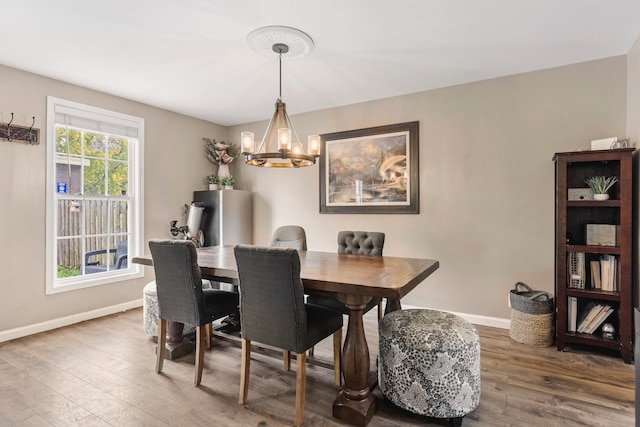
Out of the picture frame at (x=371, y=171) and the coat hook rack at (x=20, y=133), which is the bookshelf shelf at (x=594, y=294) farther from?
the coat hook rack at (x=20, y=133)

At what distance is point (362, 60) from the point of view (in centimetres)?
307

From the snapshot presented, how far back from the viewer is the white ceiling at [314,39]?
2271 millimetres

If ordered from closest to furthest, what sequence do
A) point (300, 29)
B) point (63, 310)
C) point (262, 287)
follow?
point (262, 287) → point (300, 29) → point (63, 310)

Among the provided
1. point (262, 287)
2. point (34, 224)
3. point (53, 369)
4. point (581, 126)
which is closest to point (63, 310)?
point (34, 224)

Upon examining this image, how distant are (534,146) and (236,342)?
3287mm

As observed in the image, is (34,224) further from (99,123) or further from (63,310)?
(99,123)

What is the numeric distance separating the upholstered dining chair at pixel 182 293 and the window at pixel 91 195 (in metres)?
1.84

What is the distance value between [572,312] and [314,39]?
3.16 m

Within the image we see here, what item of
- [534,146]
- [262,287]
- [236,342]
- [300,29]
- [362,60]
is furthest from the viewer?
[534,146]

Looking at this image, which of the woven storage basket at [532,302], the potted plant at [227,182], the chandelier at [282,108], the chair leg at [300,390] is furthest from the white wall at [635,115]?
the potted plant at [227,182]

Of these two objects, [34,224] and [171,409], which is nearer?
[171,409]

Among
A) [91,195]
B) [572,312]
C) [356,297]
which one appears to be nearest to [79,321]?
[91,195]

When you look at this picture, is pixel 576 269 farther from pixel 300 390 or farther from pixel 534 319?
pixel 300 390

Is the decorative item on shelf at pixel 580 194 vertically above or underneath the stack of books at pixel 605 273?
above
